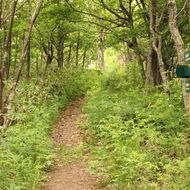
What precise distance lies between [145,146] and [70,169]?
1861 millimetres

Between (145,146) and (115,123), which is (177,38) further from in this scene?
(145,146)

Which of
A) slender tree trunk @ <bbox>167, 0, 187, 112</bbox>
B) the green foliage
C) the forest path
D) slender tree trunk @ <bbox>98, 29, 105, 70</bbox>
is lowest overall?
the forest path

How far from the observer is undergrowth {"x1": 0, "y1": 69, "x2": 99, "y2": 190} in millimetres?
6527

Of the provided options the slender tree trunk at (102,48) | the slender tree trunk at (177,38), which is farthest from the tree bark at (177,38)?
the slender tree trunk at (102,48)

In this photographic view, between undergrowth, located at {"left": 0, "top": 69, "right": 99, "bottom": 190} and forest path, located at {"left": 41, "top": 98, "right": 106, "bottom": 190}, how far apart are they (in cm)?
27

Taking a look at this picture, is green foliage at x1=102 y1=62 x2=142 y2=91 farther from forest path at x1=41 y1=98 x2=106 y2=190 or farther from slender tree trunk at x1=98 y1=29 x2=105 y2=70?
forest path at x1=41 y1=98 x2=106 y2=190

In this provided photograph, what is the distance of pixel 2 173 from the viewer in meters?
6.21

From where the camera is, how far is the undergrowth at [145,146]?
19.2 feet

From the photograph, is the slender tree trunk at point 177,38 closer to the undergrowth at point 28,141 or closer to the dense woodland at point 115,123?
the dense woodland at point 115,123

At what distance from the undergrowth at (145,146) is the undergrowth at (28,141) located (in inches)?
49.8

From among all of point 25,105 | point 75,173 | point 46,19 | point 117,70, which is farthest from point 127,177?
point 117,70

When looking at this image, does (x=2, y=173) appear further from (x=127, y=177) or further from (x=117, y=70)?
(x=117, y=70)

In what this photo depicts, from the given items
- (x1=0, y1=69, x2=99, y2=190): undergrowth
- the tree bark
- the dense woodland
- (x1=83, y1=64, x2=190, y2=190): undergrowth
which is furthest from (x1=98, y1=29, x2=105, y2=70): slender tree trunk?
the tree bark

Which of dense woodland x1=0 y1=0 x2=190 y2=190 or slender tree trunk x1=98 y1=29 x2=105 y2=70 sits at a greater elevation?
slender tree trunk x1=98 y1=29 x2=105 y2=70
